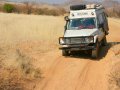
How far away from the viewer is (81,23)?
2022 centimetres

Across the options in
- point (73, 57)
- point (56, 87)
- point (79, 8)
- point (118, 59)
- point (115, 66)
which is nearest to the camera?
point (56, 87)

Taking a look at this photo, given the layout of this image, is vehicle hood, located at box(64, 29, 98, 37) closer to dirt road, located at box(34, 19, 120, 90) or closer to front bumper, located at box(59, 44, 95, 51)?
front bumper, located at box(59, 44, 95, 51)

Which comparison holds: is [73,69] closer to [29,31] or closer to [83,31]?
[83,31]

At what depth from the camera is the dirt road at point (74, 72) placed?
14122mm

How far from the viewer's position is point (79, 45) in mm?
18531

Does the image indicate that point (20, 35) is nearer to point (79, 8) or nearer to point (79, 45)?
point (79, 8)

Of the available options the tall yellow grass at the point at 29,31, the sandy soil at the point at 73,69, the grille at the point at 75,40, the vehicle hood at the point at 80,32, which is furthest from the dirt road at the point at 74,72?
the tall yellow grass at the point at 29,31

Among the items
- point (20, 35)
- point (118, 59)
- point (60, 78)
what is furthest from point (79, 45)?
point (20, 35)

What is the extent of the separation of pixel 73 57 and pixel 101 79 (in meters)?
4.12

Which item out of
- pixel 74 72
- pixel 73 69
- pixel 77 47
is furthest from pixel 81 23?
pixel 74 72

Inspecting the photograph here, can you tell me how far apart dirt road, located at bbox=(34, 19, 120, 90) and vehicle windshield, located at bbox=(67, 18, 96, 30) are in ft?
4.70

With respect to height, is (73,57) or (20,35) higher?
(73,57)

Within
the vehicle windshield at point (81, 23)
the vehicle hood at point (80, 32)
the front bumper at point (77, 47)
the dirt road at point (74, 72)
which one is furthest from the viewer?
the vehicle windshield at point (81, 23)

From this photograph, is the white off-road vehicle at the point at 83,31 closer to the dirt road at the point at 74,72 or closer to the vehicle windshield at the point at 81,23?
the vehicle windshield at the point at 81,23
